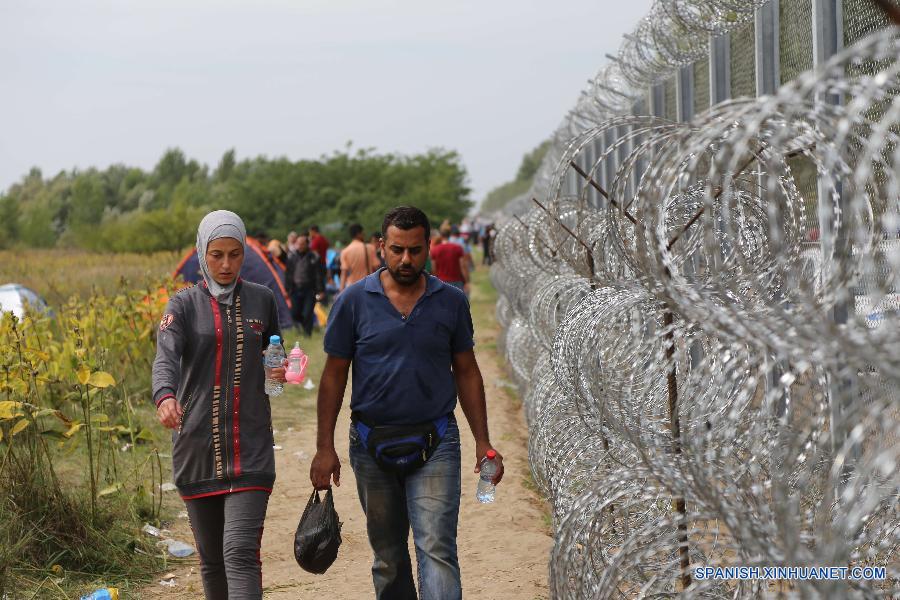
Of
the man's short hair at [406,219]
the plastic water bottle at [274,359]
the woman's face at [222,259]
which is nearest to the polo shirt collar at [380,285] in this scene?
the man's short hair at [406,219]

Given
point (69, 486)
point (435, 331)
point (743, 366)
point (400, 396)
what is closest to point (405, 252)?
point (435, 331)

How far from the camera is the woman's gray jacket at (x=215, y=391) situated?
13.9 ft

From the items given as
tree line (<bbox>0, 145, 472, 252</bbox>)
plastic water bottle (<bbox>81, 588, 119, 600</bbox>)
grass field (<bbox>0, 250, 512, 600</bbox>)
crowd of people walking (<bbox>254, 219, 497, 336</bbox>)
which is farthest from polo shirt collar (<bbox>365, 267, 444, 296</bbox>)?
tree line (<bbox>0, 145, 472, 252</bbox>)

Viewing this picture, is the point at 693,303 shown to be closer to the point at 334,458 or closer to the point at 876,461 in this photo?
the point at 876,461

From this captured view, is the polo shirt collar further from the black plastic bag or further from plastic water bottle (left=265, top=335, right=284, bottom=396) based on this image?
the black plastic bag

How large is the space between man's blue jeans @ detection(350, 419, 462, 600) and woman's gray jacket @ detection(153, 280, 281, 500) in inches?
14.6

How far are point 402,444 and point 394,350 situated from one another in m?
0.33

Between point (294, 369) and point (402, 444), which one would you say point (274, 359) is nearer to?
point (294, 369)

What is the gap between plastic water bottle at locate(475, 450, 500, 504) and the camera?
4402 millimetres

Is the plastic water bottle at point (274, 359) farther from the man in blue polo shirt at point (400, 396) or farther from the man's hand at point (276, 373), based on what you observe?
the man in blue polo shirt at point (400, 396)

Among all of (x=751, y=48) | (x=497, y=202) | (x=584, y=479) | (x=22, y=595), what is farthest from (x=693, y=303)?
(x=497, y=202)

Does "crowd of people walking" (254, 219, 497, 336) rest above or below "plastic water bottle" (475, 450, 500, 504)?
above

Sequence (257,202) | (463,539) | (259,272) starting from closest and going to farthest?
(463,539), (259,272), (257,202)

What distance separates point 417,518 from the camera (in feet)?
13.8
